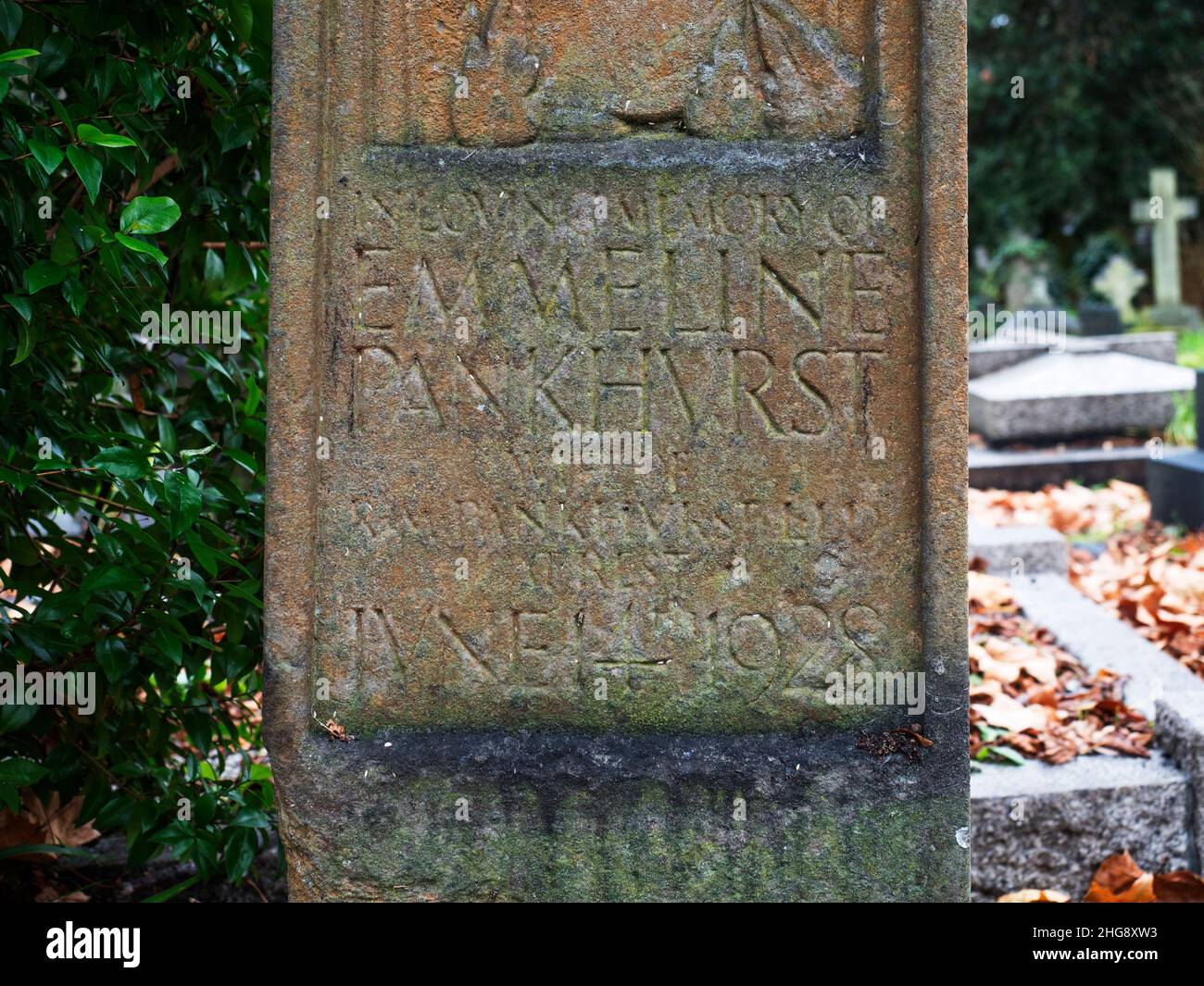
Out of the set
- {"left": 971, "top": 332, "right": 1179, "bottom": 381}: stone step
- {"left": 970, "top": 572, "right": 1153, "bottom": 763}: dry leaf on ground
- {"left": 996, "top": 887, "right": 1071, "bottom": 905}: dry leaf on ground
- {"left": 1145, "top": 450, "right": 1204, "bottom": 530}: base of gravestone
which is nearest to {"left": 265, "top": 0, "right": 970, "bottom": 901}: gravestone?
{"left": 996, "top": 887, "right": 1071, "bottom": 905}: dry leaf on ground

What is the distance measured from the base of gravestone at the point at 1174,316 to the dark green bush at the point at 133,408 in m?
16.9

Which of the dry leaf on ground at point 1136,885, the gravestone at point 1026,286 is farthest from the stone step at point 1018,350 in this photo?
the gravestone at point 1026,286

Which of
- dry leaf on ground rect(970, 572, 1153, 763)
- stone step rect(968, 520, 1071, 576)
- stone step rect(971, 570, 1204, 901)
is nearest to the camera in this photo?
stone step rect(971, 570, 1204, 901)

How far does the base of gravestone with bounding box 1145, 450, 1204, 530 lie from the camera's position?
6.01m

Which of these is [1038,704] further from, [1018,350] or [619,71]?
[1018,350]

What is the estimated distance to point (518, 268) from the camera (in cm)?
222

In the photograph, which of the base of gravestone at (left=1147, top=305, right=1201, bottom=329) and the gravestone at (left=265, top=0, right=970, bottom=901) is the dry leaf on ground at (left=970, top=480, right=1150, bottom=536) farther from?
the base of gravestone at (left=1147, top=305, right=1201, bottom=329)

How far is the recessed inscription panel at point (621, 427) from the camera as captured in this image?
221 cm

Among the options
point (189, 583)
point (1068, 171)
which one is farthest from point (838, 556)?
point (1068, 171)

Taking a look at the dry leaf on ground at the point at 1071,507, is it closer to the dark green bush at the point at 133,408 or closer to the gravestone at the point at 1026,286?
the dark green bush at the point at 133,408

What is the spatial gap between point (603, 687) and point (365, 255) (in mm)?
885

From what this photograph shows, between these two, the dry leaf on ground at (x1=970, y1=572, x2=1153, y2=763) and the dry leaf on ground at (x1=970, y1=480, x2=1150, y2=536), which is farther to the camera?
the dry leaf on ground at (x1=970, y1=480, x2=1150, y2=536)

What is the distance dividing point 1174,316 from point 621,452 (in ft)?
56.1

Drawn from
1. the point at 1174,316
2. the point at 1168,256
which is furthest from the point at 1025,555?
the point at 1168,256
